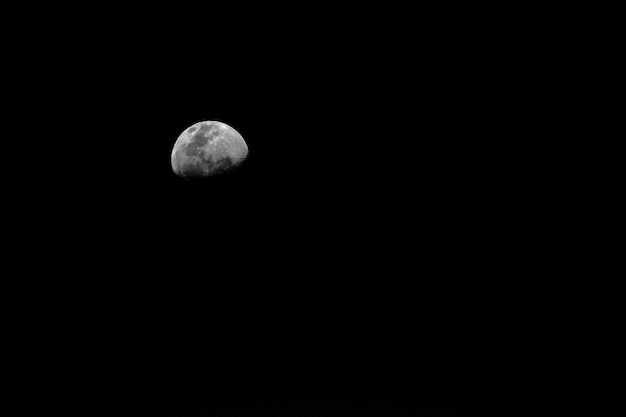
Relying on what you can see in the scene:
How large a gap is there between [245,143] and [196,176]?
0.66m

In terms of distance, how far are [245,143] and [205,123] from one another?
1.67 feet

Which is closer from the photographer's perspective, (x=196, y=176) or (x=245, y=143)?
(x=196, y=176)

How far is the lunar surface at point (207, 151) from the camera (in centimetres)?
486

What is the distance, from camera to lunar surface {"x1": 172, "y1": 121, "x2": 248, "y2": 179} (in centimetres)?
486

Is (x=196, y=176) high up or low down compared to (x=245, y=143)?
down

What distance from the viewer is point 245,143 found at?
5207mm

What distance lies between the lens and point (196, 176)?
4871mm

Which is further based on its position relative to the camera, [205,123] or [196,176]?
Result: [205,123]

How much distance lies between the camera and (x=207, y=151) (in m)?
4.92

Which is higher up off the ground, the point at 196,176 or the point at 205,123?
the point at 205,123

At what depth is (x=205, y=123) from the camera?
17.4 ft

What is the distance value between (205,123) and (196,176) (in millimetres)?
740
